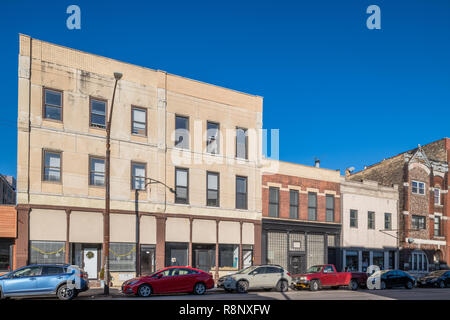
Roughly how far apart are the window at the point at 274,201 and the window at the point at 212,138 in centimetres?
554

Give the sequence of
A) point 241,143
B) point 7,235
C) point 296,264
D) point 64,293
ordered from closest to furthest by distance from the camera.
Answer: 1. point 64,293
2. point 7,235
3. point 241,143
4. point 296,264

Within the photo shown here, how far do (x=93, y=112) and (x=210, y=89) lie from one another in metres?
8.62

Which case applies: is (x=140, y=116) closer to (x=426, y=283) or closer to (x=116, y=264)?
(x=116, y=264)

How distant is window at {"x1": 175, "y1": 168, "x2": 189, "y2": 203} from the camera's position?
1291 inches

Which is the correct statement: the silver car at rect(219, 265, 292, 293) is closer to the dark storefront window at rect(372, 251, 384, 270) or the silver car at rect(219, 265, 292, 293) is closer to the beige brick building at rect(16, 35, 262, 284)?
the beige brick building at rect(16, 35, 262, 284)

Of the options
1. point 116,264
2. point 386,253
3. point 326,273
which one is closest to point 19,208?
point 116,264

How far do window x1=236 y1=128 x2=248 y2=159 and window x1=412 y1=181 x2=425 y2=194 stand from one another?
61.6 ft

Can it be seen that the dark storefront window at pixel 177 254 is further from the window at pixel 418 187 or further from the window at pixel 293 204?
the window at pixel 418 187

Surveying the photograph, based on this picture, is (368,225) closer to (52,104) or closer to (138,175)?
(138,175)

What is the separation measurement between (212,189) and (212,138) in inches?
134

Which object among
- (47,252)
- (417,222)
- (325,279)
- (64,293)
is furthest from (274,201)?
(64,293)

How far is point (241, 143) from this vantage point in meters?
36.2

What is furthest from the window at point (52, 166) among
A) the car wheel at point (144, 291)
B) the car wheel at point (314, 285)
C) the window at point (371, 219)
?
the window at point (371, 219)

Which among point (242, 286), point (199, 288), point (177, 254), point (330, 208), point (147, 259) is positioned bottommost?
point (242, 286)
